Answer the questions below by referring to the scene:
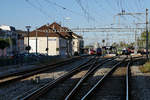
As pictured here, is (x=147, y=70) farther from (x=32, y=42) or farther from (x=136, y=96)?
(x=32, y=42)

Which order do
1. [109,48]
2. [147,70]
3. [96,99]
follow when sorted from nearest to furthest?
[96,99] < [147,70] < [109,48]

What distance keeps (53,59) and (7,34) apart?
5361 centimetres

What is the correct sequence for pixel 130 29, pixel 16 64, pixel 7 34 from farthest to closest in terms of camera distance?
1. pixel 7 34
2. pixel 130 29
3. pixel 16 64

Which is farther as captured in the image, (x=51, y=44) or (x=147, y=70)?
(x=51, y=44)

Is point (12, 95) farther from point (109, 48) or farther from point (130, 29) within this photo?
point (109, 48)

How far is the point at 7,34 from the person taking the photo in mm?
99812

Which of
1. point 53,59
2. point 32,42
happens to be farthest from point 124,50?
point 53,59

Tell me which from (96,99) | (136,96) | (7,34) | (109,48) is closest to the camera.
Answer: (96,99)

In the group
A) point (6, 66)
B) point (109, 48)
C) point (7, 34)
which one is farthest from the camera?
point (7, 34)

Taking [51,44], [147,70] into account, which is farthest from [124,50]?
[147,70]

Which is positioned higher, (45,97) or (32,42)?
(32,42)

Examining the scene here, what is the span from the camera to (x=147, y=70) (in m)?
26.9

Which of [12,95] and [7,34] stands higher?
[7,34]

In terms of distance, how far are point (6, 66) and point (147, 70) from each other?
61.9ft
